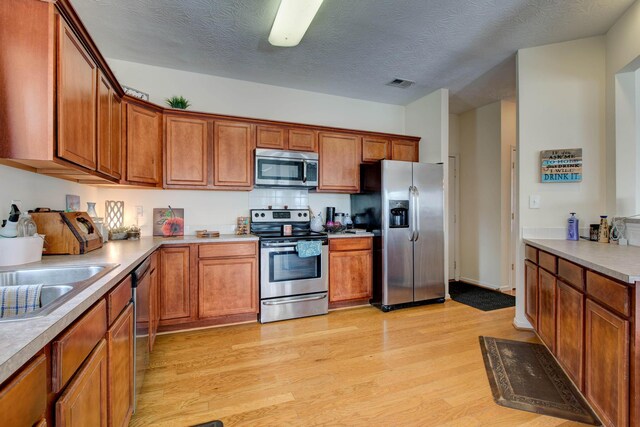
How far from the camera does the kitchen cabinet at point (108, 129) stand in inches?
81.0

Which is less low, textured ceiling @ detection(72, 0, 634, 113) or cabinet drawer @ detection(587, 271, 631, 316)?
textured ceiling @ detection(72, 0, 634, 113)

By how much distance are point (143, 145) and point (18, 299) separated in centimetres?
201

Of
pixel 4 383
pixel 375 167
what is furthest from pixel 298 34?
pixel 4 383

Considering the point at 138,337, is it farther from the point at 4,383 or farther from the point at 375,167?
the point at 375,167

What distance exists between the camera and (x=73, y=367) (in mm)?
Answer: 937

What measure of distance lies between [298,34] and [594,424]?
10.2 feet

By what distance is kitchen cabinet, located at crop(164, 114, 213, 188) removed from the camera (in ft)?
10.1

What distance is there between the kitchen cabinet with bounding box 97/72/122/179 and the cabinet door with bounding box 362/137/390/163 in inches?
103

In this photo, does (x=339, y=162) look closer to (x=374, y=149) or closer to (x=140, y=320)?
(x=374, y=149)

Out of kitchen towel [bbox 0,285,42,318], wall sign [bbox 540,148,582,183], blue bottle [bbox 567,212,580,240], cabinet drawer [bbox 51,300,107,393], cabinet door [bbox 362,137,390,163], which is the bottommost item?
cabinet drawer [bbox 51,300,107,393]

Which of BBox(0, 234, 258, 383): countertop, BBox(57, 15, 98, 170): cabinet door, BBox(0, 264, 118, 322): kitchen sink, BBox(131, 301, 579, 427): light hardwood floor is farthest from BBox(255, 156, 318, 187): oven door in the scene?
BBox(0, 264, 118, 322): kitchen sink

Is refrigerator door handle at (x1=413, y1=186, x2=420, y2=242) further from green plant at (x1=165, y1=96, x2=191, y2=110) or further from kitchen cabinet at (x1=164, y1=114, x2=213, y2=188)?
green plant at (x1=165, y1=96, x2=191, y2=110)

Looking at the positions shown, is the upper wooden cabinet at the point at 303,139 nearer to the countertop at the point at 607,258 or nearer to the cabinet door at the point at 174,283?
the cabinet door at the point at 174,283

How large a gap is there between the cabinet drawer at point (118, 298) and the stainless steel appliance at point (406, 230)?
254cm
